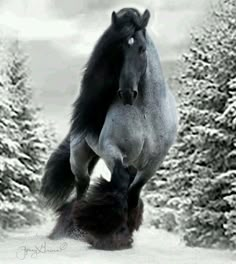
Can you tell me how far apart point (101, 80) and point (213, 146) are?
936 centimetres

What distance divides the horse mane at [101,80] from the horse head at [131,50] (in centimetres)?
1

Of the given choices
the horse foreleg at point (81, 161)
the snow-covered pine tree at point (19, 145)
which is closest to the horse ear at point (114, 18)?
the horse foreleg at point (81, 161)

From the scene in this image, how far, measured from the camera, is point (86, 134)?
5.85 meters

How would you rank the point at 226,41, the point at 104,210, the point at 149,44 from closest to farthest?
the point at 104,210 < the point at 149,44 < the point at 226,41

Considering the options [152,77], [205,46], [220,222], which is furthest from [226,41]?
[152,77]

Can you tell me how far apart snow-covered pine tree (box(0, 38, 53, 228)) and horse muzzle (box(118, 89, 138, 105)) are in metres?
11.9

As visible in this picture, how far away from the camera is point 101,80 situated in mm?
5535

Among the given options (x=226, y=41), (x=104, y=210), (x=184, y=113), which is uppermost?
(x=226, y=41)

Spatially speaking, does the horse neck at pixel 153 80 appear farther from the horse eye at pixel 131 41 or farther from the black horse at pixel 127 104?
the horse eye at pixel 131 41

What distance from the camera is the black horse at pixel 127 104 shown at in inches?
212

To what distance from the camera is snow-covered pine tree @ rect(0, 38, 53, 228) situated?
704 inches

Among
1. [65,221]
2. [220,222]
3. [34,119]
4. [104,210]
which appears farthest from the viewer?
[34,119]

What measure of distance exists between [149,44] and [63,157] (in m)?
2.26

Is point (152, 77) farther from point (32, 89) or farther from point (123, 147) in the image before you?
point (32, 89)
